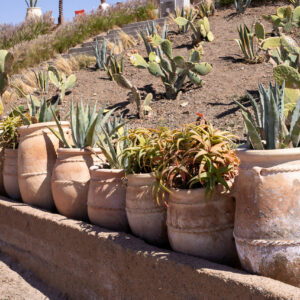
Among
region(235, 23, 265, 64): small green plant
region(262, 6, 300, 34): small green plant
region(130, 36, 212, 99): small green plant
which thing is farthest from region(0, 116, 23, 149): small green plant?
region(262, 6, 300, 34): small green plant

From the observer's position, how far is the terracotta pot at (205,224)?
237 centimetres

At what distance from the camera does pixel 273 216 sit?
2031mm

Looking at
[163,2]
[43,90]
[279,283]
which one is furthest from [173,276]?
[163,2]

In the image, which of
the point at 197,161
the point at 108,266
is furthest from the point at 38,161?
the point at 197,161

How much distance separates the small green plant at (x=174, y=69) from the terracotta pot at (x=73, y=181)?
15.5 ft

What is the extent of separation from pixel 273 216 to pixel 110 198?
4.18 ft

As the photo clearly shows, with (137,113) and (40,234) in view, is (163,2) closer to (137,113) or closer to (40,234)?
(137,113)

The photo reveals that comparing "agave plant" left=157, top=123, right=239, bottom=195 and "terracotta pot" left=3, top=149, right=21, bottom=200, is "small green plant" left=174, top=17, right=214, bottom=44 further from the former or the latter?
"agave plant" left=157, top=123, right=239, bottom=195

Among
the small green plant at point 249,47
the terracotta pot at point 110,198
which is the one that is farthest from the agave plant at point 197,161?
the small green plant at point 249,47

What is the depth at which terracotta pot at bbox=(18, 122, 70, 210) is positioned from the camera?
3.80 m

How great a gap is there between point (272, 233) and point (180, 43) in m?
10.1

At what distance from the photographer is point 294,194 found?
6.65 ft

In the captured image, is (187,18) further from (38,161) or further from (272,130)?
(272,130)

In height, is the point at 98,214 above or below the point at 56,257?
above
